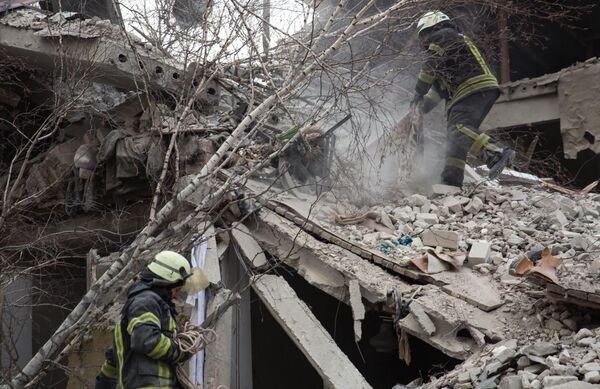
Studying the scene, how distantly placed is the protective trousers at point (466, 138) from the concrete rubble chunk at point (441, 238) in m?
1.48

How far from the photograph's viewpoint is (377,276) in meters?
6.03

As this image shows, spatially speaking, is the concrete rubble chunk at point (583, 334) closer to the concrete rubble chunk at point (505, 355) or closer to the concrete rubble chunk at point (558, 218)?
the concrete rubble chunk at point (505, 355)

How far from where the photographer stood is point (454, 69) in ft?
25.9

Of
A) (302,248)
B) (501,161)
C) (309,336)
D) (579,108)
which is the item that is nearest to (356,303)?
(309,336)

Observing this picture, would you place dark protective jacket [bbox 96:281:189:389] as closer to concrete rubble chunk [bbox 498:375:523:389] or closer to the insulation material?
concrete rubble chunk [bbox 498:375:523:389]

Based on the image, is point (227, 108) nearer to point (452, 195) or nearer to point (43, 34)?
point (43, 34)

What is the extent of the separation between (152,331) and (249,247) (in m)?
2.34

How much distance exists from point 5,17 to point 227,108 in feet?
9.10

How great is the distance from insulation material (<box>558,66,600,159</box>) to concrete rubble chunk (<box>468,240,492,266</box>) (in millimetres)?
4590

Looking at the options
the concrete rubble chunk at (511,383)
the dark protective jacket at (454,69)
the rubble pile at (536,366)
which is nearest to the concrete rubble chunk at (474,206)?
the dark protective jacket at (454,69)

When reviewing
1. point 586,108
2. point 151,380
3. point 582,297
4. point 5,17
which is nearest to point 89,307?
point 151,380

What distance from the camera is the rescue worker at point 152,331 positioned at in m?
4.22

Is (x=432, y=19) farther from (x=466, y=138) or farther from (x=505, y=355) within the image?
(x=505, y=355)

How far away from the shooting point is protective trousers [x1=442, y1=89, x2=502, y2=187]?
783 centimetres
